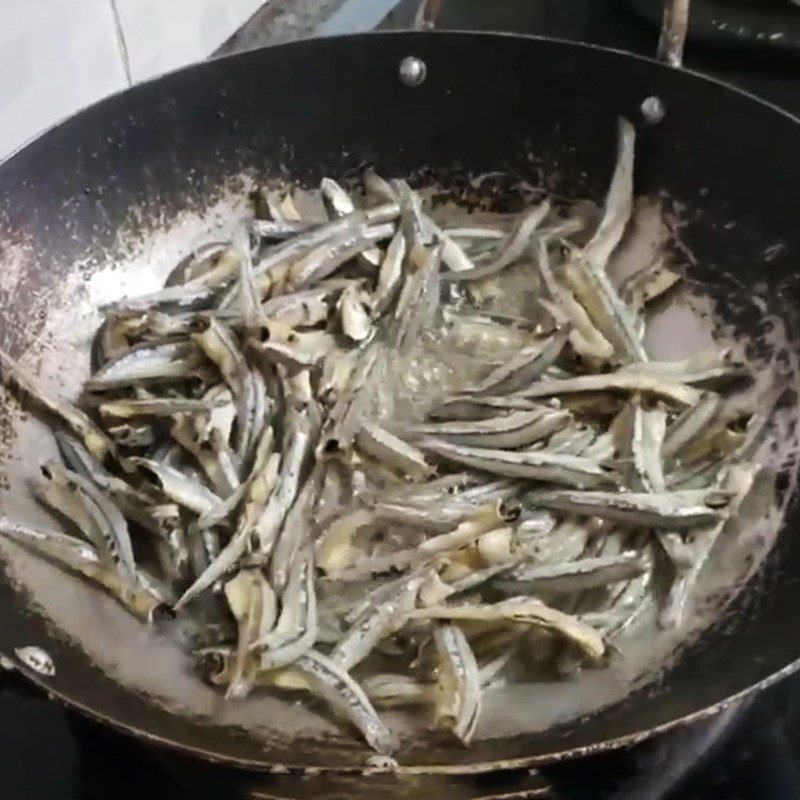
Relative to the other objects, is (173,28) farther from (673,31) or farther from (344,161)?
(673,31)

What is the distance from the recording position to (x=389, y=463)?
117 centimetres

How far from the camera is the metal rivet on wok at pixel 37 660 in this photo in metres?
0.90

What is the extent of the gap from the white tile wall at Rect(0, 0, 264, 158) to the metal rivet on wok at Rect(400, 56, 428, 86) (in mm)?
405

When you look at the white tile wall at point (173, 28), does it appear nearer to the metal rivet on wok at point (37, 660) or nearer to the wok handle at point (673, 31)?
the wok handle at point (673, 31)

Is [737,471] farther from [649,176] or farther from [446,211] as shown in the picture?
[446,211]

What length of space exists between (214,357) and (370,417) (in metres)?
0.18

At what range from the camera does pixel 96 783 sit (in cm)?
103

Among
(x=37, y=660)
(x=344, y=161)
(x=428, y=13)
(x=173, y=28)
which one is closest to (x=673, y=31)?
(x=344, y=161)

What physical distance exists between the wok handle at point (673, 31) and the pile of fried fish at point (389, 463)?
0.09 metres

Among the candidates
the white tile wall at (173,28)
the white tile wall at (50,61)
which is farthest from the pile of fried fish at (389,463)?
the white tile wall at (173,28)

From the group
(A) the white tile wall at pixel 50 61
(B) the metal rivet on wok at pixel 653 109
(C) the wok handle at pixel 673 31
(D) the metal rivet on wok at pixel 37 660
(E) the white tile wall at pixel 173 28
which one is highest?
(E) the white tile wall at pixel 173 28

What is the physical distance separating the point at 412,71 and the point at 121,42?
423 millimetres

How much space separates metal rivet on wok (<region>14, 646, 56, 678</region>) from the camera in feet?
2.95

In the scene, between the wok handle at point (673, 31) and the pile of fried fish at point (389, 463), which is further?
the wok handle at point (673, 31)
